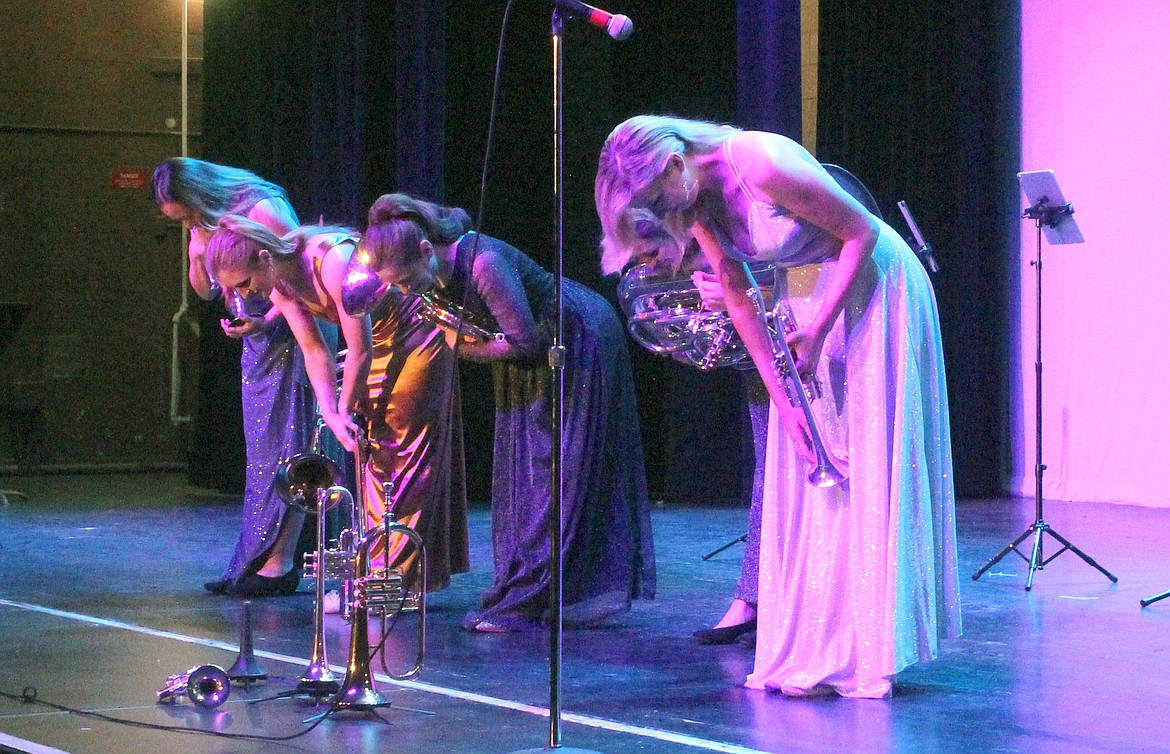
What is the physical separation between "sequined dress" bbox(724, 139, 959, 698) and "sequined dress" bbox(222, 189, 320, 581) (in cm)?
232

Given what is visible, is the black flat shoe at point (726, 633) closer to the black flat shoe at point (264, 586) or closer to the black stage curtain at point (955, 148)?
the black flat shoe at point (264, 586)

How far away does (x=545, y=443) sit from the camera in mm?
4859

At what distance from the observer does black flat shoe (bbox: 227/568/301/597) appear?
5508 millimetres

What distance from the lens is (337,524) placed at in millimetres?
5656

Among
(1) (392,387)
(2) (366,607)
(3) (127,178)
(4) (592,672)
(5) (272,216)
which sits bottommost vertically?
(4) (592,672)

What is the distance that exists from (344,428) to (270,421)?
2.59 feet

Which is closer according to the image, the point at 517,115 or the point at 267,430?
the point at 267,430

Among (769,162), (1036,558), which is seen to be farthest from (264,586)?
(1036,558)

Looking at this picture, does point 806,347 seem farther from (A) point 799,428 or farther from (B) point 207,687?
(B) point 207,687

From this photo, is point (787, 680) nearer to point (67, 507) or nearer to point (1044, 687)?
point (1044, 687)

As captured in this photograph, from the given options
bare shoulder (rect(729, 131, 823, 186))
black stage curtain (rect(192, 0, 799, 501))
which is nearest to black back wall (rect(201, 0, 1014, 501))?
black stage curtain (rect(192, 0, 799, 501))

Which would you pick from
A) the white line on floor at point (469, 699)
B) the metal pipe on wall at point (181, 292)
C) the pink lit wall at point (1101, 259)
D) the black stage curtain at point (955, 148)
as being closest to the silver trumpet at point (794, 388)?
the white line on floor at point (469, 699)

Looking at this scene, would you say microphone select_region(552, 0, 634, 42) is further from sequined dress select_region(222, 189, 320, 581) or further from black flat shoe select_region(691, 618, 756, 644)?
sequined dress select_region(222, 189, 320, 581)

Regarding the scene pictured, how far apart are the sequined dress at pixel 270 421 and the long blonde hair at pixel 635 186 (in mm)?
2433
